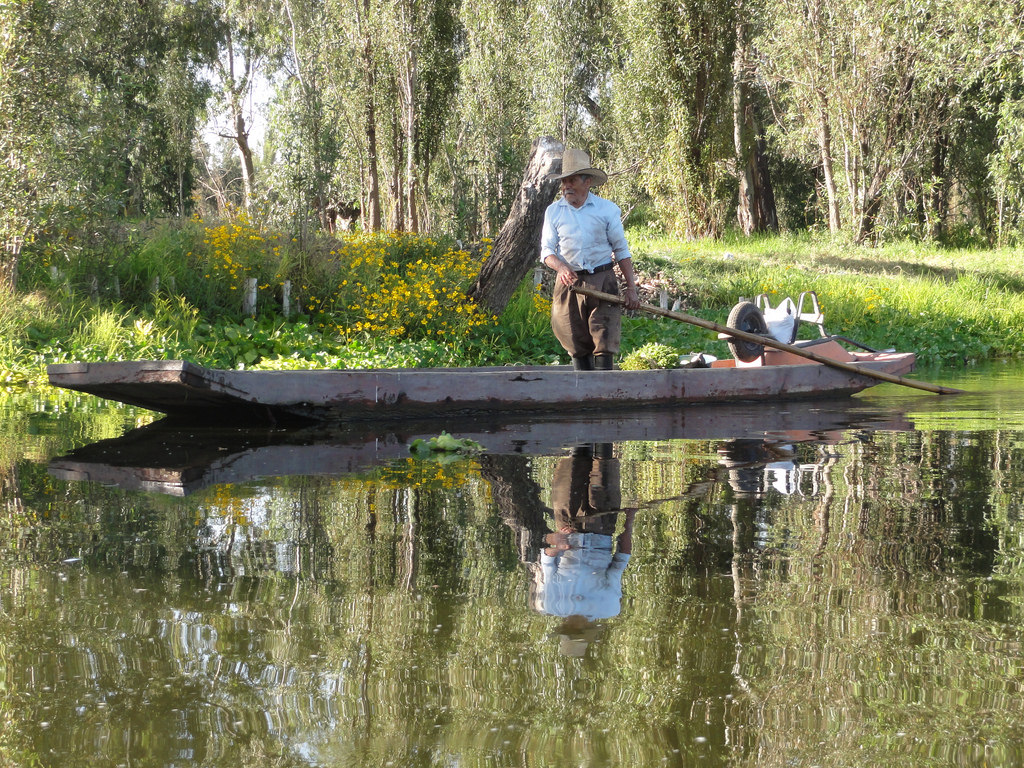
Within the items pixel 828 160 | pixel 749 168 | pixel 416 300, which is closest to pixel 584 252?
pixel 416 300

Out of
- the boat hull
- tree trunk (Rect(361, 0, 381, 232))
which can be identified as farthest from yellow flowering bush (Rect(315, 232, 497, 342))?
tree trunk (Rect(361, 0, 381, 232))

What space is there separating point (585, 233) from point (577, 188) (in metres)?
0.37

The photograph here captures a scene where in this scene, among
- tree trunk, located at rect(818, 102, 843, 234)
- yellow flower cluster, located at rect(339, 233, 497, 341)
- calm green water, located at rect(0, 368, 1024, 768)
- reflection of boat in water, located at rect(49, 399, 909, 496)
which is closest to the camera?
calm green water, located at rect(0, 368, 1024, 768)

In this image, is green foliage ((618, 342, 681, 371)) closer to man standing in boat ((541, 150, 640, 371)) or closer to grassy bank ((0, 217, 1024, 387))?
man standing in boat ((541, 150, 640, 371))

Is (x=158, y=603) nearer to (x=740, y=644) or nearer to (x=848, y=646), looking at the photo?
(x=740, y=644)

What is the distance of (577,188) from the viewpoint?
327 inches

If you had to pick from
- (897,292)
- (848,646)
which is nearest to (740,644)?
(848,646)

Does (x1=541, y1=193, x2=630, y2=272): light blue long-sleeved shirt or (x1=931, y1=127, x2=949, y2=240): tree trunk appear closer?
(x1=541, y1=193, x2=630, y2=272): light blue long-sleeved shirt

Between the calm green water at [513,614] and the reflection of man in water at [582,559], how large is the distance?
0.02 meters

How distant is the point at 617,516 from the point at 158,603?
205cm

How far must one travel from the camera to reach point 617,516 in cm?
457

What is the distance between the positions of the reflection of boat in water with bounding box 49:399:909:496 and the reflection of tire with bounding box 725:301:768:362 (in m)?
0.60

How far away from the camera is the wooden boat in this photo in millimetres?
6992

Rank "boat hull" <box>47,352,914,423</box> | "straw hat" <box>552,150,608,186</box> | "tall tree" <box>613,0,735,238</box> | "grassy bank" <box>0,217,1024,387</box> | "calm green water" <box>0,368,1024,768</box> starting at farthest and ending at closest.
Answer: "tall tree" <box>613,0,735,238</box> < "grassy bank" <box>0,217,1024,387</box> < "straw hat" <box>552,150,608,186</box> < "boat hull" <box>47,352,914,423</box> < "calm green water" <box>0,368,1024,768</box>
